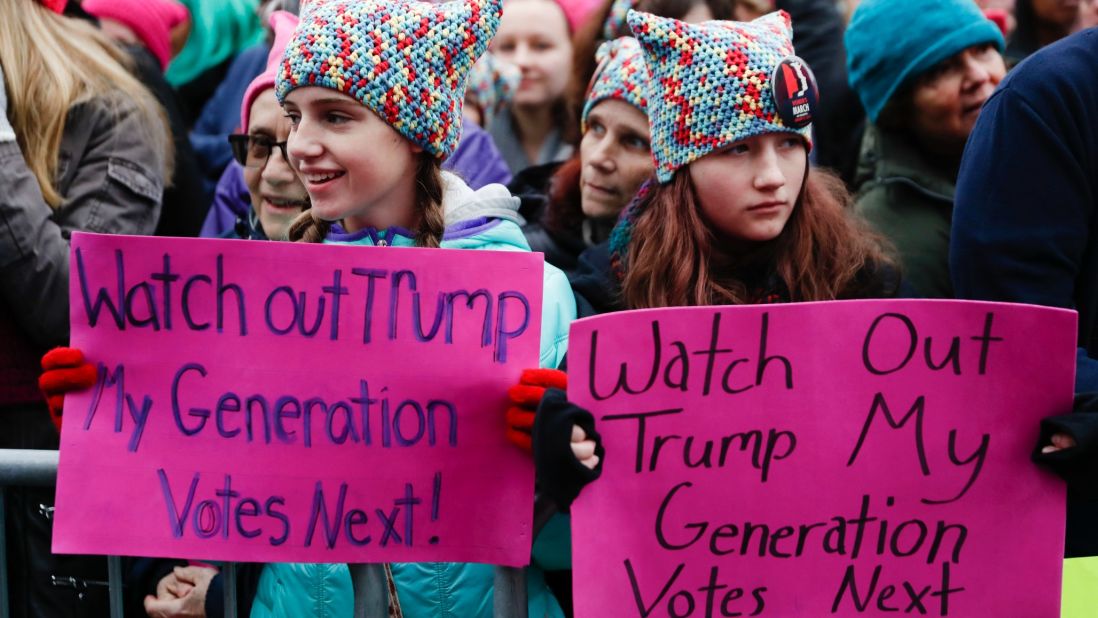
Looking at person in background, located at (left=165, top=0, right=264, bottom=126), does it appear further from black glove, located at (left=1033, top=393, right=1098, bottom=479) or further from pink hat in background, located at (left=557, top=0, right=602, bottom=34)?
black glove, located at (left=1033, top=393, right=1098, bottom=479)

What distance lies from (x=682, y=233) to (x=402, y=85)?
0.71 m

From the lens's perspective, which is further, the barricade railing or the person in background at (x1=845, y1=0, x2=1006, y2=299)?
the person in background at (x1=845, y1=0, x2=1006, y2=299)

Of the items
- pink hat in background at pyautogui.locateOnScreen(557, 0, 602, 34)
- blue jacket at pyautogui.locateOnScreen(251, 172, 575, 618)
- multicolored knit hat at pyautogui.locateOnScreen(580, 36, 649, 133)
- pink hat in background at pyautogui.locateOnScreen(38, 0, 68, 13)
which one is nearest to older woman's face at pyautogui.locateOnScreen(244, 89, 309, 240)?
pink hat in background at pyautogui.locateOnScreen(38, 0, 68, 13)

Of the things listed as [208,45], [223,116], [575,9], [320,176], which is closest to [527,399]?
[320,176]

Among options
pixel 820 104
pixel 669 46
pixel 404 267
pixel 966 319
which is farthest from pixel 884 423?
pixel 820 104

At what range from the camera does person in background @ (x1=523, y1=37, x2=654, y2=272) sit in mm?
3748

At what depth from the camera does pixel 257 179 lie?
371 centimetres

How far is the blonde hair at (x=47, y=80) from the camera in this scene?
3629 millimetres

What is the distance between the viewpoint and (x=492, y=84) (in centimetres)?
556

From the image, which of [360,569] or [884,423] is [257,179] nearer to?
[360,569]

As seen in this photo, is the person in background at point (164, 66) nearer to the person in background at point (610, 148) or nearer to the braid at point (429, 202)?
the person in background at point (610, 148)

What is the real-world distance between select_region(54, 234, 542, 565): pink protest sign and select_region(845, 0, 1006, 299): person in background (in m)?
1.78

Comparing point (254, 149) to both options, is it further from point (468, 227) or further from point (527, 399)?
point (527, 399)

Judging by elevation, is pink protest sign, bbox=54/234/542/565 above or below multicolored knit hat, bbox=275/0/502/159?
below
